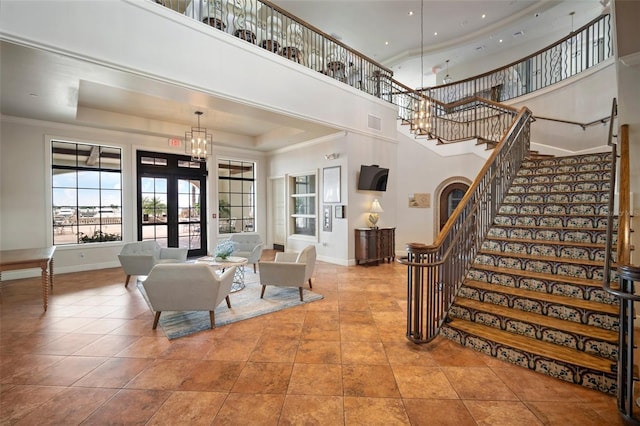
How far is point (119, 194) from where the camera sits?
704cm

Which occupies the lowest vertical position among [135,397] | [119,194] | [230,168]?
[135,397]

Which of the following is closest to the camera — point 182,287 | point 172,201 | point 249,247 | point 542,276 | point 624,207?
point 624,207

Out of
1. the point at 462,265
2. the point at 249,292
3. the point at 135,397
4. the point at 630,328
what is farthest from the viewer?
the point at 249,292

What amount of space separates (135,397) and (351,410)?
1.68 meters

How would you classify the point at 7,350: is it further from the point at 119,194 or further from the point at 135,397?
the point at 119,194

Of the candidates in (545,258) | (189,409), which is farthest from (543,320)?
(189,409)

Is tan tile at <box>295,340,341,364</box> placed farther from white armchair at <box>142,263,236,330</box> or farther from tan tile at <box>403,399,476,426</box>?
white armchair at <box>142,263,236,330</box>

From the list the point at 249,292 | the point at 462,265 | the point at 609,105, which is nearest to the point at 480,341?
the point at 462,265

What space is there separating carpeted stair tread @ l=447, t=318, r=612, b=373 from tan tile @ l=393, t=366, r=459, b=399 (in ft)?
2.30

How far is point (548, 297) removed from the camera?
9.57ft

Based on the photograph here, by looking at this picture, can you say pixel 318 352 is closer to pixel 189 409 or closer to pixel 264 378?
pixel 264 378

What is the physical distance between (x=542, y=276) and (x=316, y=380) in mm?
2752

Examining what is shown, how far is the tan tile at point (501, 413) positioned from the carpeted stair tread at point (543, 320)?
0.95 metres

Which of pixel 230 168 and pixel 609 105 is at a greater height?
pixel 609 105
